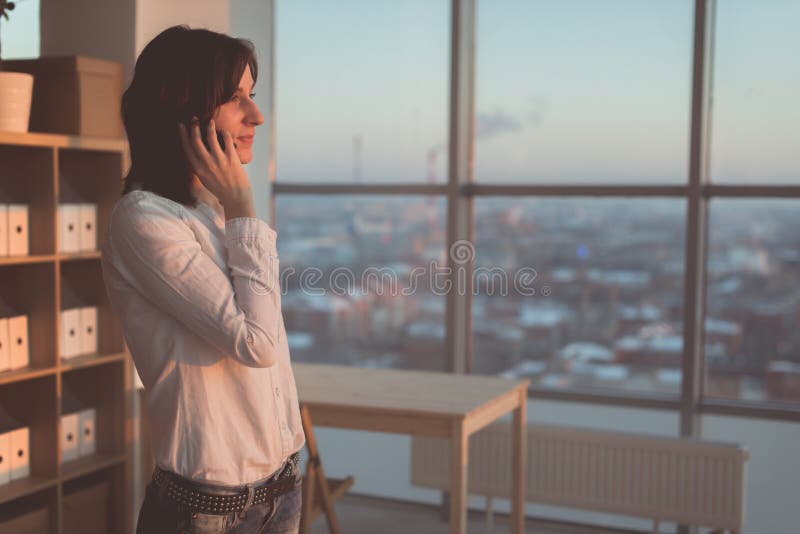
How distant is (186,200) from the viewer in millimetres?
1652

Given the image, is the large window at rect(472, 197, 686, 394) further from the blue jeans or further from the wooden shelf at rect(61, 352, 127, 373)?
the blue jeans

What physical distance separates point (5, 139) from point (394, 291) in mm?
2357

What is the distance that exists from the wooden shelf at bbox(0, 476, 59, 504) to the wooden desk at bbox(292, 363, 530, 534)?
953 mm

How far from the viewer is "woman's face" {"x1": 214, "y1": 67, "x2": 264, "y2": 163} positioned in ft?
5.38

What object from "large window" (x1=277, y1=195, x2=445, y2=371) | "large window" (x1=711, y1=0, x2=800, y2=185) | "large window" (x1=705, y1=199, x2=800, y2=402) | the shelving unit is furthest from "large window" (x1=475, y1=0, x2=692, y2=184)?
the shelving unit

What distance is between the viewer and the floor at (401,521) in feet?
15.1

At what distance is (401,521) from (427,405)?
1587 mm

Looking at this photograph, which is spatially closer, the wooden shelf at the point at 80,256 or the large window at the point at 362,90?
the wooden shelf at the point at 80,256

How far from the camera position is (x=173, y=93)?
5.25 ft

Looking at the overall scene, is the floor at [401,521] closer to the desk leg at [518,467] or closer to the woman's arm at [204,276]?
the desk leg at [518,467]

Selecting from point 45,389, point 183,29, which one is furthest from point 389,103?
point 183,29

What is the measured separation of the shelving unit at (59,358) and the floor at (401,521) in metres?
1.27

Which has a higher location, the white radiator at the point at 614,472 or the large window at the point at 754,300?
the large window at the point at 754,300

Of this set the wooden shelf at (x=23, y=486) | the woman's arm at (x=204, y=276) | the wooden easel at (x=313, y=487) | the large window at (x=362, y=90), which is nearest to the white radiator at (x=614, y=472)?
the wooden easel at (x=313, y=487)
